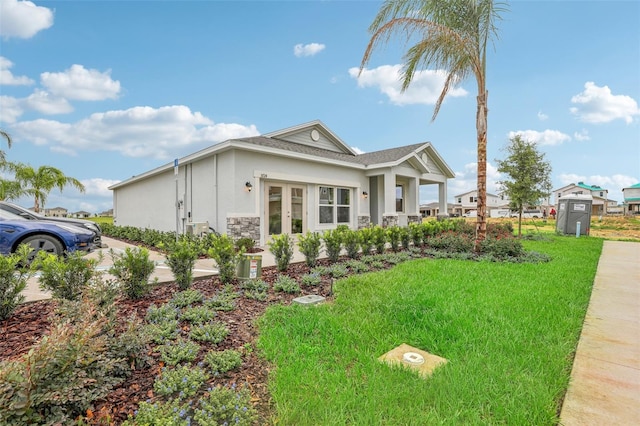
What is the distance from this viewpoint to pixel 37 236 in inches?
261

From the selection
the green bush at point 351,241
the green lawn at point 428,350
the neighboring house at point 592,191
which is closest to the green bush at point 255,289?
the green lawn at point 428,350

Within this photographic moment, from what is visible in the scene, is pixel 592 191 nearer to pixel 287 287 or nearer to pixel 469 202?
pixel 469 202

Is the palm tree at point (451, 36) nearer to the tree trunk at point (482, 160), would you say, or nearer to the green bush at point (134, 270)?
the tree trunk at point (482, 160)

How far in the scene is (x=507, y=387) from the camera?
2291 millimetres

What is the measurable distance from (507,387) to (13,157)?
2543cm

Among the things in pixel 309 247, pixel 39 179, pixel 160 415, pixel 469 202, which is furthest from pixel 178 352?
pixel 469 202

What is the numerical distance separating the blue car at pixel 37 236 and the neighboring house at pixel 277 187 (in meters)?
2.44

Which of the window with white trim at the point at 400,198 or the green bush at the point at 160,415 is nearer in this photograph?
the green bush at the point at 160,415

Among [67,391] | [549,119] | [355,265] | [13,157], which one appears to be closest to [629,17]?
[549,119]

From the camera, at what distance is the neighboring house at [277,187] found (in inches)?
388

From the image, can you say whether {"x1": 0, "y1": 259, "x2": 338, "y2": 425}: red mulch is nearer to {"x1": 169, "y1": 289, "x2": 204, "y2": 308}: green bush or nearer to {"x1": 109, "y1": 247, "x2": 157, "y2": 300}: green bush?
{"x1": 109, "y1": 247, "x2": 157, "y2": 300}: green bush

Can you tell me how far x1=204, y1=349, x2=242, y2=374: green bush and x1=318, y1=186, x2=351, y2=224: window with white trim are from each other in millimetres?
9793

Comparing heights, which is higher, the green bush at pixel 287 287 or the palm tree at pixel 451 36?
the palm tree at pixel 451 36

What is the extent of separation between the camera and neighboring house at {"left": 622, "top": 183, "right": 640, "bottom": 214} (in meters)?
38.1
